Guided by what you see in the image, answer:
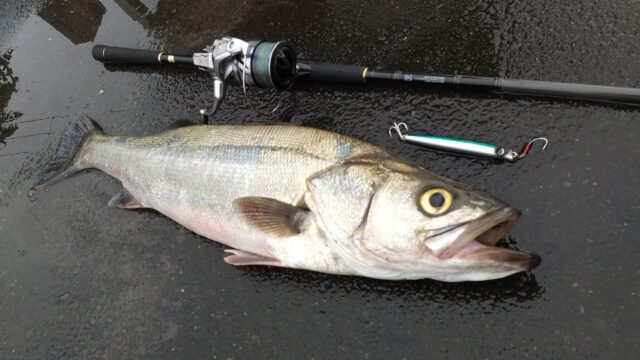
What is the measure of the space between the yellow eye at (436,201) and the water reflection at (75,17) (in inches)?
154

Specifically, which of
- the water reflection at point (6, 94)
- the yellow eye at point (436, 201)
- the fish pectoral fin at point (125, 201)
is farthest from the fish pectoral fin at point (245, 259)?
the water reflection at point (6, 94)

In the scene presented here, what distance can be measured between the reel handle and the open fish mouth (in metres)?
2.57

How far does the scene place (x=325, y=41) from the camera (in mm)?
3521

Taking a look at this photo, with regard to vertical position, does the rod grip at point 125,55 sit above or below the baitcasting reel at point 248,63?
below

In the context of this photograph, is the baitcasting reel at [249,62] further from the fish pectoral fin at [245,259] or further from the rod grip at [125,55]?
the fish pectoral fin at [245,259]

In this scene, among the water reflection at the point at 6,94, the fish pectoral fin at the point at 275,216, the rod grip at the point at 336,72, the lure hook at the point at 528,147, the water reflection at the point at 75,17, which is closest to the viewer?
the fish pectoral fin at the point at 275,216

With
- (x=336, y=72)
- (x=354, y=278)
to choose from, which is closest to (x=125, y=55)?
(x=336, y=72)

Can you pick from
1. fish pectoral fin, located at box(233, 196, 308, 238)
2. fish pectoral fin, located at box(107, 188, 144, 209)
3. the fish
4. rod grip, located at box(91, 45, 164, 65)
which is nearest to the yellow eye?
the fish

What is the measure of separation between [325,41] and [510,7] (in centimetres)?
140

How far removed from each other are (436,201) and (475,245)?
0.89ft

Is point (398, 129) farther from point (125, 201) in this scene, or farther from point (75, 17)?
point (75, 17)

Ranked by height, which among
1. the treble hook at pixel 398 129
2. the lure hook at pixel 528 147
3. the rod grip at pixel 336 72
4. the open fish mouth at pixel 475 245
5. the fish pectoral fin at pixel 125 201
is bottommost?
the fish pectoral fin at pixel 125 201

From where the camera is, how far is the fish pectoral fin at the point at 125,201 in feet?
10.8

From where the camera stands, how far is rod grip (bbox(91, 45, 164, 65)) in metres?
3.70
